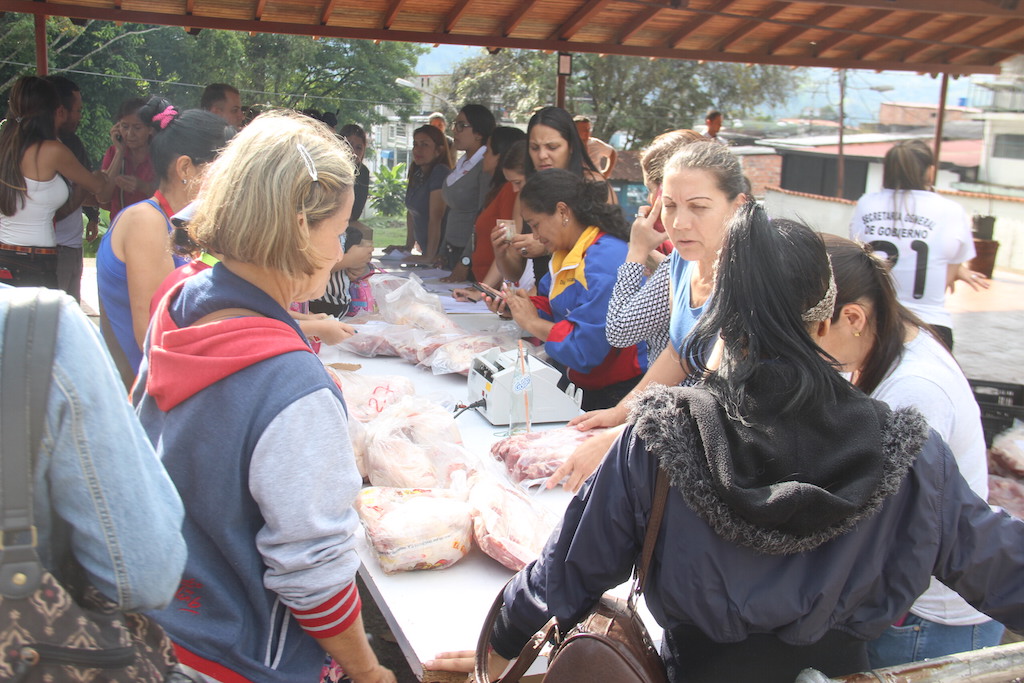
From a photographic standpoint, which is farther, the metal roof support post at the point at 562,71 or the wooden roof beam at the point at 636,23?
the metal roof support post at the point at 562,71

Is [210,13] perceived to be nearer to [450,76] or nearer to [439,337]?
[439,337]

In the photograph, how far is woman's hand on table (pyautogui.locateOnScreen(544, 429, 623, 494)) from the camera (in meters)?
2.24

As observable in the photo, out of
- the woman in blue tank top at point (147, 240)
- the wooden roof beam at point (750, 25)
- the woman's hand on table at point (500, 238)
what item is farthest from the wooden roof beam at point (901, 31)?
the woman in blue tank top at point (147, 240)

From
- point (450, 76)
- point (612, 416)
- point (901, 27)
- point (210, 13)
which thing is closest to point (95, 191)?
point (210, 13)

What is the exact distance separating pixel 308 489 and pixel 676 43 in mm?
6249

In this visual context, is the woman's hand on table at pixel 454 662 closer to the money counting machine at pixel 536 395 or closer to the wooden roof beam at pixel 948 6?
the money counting machine at pixel 536 395

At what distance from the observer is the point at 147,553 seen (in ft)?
3.22

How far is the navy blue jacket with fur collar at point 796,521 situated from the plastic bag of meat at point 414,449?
1031mm

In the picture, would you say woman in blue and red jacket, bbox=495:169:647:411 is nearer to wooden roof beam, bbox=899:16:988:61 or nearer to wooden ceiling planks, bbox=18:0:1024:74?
wooden ceiling planks, bbox=18:0:1024:74

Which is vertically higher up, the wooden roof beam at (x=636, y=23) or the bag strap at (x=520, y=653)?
the wooden roof beam at (x=636, y=23)

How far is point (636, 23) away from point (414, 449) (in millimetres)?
4854

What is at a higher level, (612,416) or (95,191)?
(95,191)

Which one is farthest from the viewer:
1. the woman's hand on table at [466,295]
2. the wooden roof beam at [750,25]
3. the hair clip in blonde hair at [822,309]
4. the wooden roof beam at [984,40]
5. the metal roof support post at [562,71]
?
the metal roof support post at [562,71]

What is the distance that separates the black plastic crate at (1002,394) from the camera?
3691 mm
